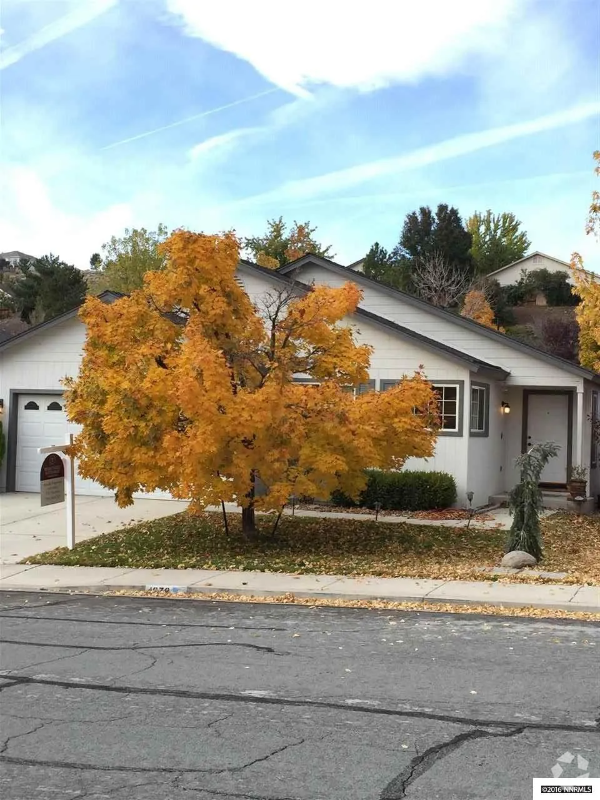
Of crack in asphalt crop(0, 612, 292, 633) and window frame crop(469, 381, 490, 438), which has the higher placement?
window frame crop(469, 381, 490, 438)

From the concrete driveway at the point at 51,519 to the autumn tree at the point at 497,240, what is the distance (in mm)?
57730

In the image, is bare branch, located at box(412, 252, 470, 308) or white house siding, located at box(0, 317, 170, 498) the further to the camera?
bare branch, located at box(412, 252, 470, 308)

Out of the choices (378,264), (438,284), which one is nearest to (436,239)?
(378,264)

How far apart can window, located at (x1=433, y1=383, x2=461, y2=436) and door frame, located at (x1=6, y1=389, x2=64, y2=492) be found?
8.75m

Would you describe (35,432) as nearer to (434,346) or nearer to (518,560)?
(434,346)

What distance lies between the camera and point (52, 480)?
13.1 meters

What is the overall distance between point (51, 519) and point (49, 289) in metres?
38.4

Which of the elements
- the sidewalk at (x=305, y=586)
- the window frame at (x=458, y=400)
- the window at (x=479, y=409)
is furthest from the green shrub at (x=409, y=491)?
the sidewalk at (x=305, y=586)

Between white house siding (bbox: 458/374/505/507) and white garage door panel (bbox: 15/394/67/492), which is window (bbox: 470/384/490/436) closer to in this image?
white house siding (bbox: 458/374/505/507)

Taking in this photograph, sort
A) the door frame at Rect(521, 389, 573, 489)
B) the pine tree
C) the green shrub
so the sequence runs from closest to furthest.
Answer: the pine tree, the green shrub, the door frame at Rect(521, 389, 573, 489)

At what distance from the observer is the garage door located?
19609 millimetres

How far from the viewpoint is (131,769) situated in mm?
4797

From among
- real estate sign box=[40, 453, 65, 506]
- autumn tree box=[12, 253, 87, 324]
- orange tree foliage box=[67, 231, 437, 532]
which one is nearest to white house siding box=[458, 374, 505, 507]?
orange tree foliage box=[67, 231, 437, 532]

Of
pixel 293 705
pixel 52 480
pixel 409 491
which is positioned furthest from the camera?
pixel 409 491
